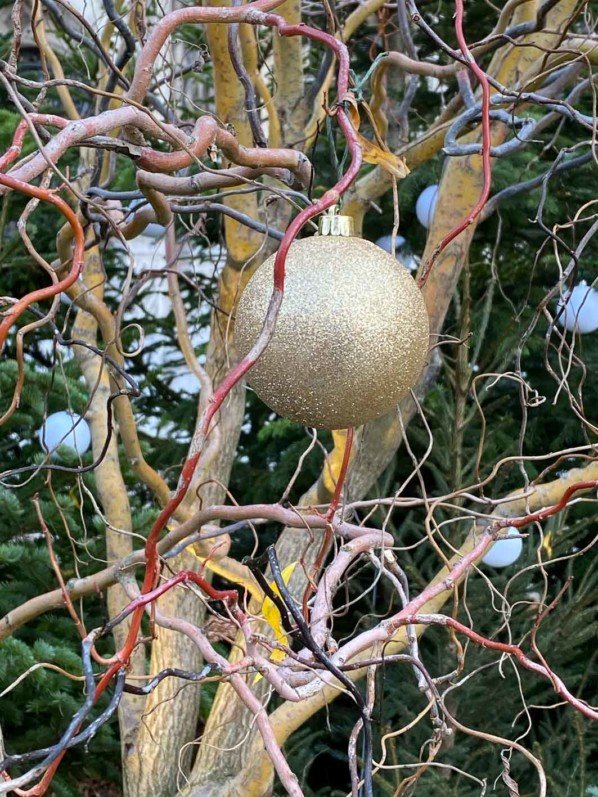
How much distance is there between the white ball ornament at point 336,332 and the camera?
128cm

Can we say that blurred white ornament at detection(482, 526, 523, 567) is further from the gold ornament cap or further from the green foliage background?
the gold ornament cap

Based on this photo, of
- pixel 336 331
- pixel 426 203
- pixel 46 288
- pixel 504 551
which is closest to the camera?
pixel 46 288

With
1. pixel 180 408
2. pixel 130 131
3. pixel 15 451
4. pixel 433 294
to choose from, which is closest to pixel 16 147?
pixel 130 131

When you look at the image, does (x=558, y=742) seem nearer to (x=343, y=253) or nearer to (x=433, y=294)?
(x=433, y=294)

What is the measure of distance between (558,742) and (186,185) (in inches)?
108

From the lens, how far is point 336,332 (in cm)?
128

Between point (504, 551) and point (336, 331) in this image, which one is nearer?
point (336, 331)

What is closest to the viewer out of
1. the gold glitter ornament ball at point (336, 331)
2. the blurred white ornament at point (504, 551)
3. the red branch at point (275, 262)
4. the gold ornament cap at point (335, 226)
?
the red branch at point (275, 262)

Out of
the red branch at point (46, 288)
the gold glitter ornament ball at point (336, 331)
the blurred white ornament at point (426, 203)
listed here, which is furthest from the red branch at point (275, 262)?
the blurred white ornament at point (426, 203)

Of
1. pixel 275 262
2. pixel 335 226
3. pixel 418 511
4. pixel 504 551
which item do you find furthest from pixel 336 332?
pixel 418 511

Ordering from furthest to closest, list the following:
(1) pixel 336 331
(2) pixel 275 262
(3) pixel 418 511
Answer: (3) pixel 418 511 < (1) pixel 336 331 < (2) pixel 275 262

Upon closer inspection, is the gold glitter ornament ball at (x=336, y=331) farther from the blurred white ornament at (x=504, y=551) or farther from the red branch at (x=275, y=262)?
the blurred white ornament at (x=504, y=551)

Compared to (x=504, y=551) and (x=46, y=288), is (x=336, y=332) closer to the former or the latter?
(x=46, y=288)

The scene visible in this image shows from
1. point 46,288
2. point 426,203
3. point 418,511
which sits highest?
point 46,288
